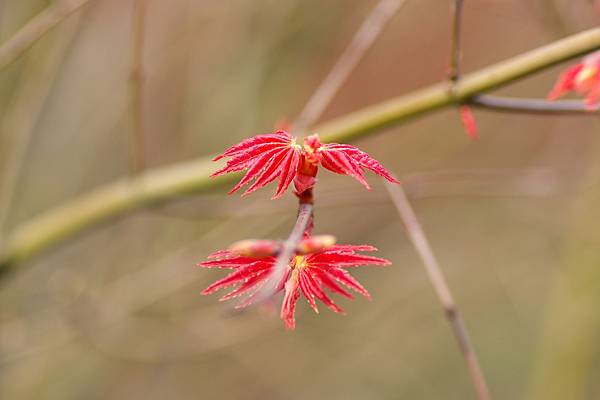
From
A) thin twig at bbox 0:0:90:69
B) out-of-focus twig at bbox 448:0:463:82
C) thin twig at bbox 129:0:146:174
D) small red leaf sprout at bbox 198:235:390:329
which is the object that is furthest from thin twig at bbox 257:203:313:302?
thin twig at bbox 0:0:90:69

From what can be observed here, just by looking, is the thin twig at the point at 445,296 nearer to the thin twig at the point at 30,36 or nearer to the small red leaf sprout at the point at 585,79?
the small red leaf sprout at the point at 585,79

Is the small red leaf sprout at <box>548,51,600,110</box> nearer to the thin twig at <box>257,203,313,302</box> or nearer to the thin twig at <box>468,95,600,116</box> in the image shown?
the thin twig at <box>468,95,600,116</box>

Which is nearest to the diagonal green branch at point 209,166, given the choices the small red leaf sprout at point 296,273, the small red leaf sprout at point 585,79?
the small red leaf sprout at point 585,79

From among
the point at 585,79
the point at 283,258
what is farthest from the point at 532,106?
the point at 283,258

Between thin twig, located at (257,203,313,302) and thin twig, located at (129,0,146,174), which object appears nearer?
thin twig, located at (257,203,313,302)

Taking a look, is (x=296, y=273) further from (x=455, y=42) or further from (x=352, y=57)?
(x=352, y=57)

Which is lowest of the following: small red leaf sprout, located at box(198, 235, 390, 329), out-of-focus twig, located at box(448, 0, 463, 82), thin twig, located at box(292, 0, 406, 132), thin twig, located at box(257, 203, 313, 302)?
thin twig, located at box(257, 203, 313, 302)
